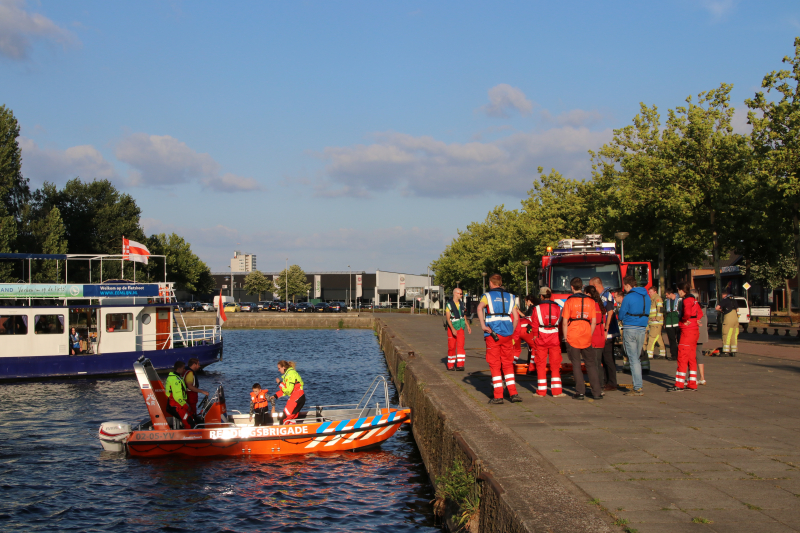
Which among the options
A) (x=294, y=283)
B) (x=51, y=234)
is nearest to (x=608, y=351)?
(x=51, y=234)

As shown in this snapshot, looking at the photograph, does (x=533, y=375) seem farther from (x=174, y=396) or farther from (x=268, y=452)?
(x=174, y=396)

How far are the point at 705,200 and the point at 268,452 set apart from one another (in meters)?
27.9

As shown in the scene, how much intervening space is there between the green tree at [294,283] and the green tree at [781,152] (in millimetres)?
99639

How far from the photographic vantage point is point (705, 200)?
3334 cm

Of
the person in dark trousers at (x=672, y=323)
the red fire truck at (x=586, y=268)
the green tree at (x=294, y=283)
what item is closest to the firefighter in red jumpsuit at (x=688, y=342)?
the person in dark trousers at (x=672, y=323)

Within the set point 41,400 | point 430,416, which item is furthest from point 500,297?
point 41,400

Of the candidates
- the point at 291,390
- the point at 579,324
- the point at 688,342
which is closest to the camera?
the point at 579,324

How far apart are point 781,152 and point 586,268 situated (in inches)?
492

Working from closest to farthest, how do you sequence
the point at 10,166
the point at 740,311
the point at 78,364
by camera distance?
1. the point at 78,364
2. the point at 740,311
3. the point at 10,166

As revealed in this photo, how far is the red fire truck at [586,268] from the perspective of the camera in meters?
19.8

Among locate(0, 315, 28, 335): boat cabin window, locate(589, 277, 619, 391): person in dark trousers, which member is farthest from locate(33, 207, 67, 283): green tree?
locate(589, 277, 619, 391): person in dark trousers

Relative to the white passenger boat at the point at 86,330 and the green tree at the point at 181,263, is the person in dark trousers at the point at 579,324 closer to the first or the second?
the white passenger boat at the point at 86,330

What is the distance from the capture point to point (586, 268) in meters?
20.1

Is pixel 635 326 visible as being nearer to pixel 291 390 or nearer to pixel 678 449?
pixel 678 449
